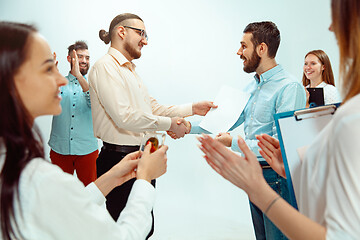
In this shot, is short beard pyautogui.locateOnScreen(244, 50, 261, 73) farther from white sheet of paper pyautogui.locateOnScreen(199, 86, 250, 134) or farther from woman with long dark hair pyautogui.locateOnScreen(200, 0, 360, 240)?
woman with long dark hair pyautogui.locateOnScreen(200, 0, 360, 240)

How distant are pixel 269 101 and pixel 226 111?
0.36 meters

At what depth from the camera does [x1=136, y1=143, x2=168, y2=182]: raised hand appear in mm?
1134

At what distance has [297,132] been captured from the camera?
1162 millimetres

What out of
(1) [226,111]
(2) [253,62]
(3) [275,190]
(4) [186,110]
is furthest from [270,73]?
(4) [186,110]

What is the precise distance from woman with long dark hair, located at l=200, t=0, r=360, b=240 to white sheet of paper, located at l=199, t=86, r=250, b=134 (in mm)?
1291

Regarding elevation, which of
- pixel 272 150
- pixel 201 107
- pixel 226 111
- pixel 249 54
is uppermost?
pixel 249 54

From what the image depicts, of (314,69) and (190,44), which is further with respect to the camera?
(190,44)

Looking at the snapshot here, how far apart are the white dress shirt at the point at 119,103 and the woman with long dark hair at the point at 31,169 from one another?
48.5 inches

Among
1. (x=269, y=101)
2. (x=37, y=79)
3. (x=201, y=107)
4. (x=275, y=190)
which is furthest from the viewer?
(x=201, y=107)

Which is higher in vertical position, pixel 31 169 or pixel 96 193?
pixel 31 169

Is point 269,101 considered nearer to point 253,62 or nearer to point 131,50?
point 253,62

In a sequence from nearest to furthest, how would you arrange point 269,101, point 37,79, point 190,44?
point 37,79 < point 269,101 < point 190,44

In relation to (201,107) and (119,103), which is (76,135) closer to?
(119,103)

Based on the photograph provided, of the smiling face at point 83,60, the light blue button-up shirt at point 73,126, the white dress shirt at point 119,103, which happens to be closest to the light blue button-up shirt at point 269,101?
the white dress shirt at point 119,103
